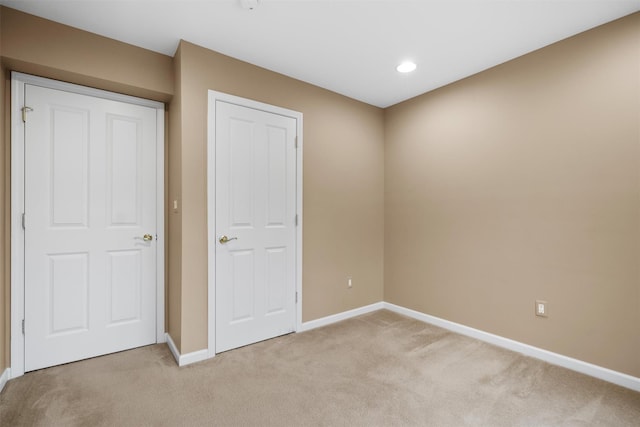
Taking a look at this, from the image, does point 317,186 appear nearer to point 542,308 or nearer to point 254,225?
point 254,225

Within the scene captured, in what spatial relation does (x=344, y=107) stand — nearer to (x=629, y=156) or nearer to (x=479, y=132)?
(x=479, y=132)

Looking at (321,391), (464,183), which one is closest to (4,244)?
(321,391)

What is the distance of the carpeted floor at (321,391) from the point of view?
1832 mm

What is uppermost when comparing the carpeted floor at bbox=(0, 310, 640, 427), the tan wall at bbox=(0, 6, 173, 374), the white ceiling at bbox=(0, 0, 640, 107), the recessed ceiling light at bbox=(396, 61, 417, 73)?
the white ceiling at bbox=(0, 0, 640, 107)

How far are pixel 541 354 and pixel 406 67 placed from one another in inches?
107

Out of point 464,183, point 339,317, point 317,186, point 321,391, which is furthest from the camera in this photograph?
point 339,317

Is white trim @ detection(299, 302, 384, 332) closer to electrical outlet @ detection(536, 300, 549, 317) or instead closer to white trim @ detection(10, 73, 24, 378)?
electrical outlet @ detection(536, 300, 549, 317)

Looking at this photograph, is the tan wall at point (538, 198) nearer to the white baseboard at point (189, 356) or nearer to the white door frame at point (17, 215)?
the white baseboard at point (189, 356)

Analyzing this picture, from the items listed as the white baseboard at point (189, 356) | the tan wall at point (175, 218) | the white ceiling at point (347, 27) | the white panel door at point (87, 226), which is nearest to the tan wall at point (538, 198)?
the white ceiling at point (347, 27)

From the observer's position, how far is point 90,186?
252 cm

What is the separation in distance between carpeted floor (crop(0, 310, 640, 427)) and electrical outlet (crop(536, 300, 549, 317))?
0.38 meters

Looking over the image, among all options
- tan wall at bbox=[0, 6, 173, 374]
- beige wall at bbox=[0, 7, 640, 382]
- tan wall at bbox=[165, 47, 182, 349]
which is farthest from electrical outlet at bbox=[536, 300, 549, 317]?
tan wall at bbox=[0, 6, 173, 374]

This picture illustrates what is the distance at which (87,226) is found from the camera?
2.52m

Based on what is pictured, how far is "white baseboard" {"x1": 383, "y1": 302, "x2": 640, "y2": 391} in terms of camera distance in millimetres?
2168
